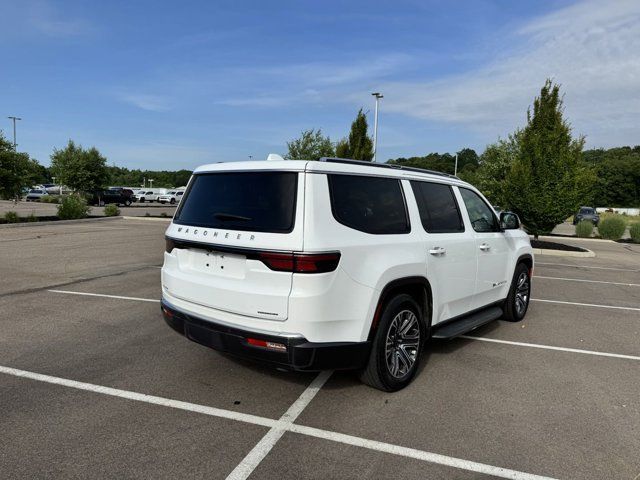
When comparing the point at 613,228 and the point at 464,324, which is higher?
the point at 613,228

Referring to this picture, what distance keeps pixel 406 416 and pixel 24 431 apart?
2713 millimetres

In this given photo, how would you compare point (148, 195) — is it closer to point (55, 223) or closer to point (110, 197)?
point (110, 197)

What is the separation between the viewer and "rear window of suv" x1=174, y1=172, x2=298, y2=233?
329cm

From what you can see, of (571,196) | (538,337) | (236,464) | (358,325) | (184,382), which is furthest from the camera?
(571,196)

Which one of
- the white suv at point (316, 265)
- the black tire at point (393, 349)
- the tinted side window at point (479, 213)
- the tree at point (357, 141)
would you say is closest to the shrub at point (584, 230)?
the tree at point (357, 141)

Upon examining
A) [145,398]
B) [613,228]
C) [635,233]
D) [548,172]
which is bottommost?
[145,398]

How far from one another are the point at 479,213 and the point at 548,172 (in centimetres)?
1229

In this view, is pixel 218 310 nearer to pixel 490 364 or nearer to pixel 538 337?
pixel 490 364

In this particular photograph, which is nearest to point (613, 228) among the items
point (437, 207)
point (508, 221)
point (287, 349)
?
point (508, 221)

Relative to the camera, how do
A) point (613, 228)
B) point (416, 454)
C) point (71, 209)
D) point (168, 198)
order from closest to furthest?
point (416, 454), point (613, 228), point (71, 209), point (168, 198)

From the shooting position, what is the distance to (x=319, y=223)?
3.19m

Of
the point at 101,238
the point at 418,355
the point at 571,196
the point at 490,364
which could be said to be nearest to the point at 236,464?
the point at 418,355

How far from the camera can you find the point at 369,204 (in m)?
3.68

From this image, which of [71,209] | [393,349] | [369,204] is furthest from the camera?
[71,209]
